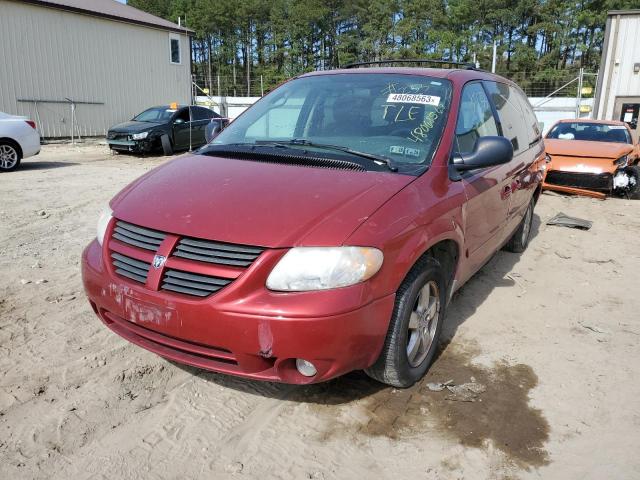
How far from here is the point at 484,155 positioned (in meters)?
3.09

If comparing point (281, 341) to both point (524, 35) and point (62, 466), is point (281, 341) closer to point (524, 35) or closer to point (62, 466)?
point (62, 466)

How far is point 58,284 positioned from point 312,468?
2935 millimetres

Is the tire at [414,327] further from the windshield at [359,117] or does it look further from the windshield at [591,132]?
the windshield at [591,132]

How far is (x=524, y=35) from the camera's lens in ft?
170

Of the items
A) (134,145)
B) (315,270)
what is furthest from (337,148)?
(134,145)

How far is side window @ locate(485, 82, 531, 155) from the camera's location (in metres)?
4.21

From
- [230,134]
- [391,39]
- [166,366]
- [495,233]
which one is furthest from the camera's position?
[391,39]

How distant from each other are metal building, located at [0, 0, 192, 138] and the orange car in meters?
17.5

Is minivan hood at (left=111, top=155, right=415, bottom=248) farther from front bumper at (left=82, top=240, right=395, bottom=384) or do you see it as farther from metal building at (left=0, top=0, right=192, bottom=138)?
metal building at (left=0, top=0, right=192, bottom=138)

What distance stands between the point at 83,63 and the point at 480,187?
20.8 metres

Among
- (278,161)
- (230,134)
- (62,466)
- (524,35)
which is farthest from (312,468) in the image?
(524,35)

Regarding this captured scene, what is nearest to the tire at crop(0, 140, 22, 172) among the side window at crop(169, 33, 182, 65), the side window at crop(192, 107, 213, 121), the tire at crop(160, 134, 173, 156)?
the tire at crop(160, 134, 173, 156)

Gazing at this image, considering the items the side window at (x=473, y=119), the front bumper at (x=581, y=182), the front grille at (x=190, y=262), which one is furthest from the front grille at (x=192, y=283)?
the front bumper at (x=581, y=182)

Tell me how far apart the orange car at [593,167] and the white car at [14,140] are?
10.3 m
